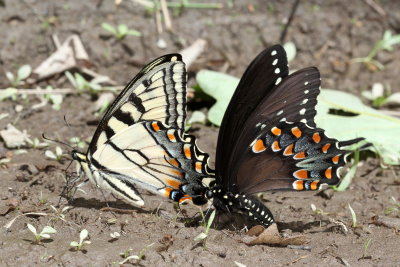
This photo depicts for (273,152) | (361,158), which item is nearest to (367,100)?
(361,158)

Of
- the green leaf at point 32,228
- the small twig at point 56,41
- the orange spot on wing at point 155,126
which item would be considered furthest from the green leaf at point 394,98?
the green leaf at point 32,228

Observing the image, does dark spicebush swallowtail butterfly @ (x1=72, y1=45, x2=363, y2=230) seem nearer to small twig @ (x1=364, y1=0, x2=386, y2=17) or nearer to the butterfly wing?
the butterfly wing

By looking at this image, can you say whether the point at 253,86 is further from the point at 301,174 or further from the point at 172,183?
the point at 172,183

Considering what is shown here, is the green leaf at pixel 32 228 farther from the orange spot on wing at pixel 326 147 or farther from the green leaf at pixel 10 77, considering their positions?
the green leaf at pixel 10 77

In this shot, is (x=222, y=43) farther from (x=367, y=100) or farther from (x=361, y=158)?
(x=361, y=158)

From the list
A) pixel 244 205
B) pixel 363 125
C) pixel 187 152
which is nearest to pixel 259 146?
pixel 244 205

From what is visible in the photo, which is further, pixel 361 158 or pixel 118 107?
pixel 361 158
